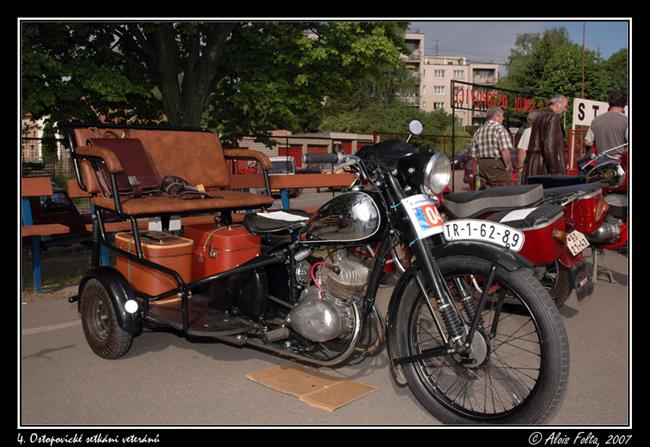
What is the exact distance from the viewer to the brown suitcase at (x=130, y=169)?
454 cm

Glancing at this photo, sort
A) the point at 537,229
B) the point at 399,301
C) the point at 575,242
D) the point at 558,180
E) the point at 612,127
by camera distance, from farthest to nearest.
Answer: the point at 612,127
the point at 558,180
the point at 575,242
the point at 537,229
the point at 399,301

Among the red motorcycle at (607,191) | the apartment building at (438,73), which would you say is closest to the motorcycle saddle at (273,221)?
the red motorcycle at (607,191)

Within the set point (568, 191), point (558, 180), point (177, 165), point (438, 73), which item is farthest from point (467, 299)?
point (438, 73)

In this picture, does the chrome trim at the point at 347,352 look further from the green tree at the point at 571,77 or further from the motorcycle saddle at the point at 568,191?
the green tree at the point at 571,77

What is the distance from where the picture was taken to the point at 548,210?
4.41 meters

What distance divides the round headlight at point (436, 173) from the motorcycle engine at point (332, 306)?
2.06 feet

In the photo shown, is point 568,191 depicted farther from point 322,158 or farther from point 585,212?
point 322,158

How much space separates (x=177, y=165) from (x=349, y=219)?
219 cm

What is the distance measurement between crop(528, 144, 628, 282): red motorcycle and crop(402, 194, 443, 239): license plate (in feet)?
8.68

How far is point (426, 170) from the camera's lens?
3.32 meters

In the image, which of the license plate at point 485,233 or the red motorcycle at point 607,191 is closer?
the license plate at point 485,233

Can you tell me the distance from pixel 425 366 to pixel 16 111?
3.54 metres

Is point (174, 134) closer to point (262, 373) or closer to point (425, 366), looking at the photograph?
point (262, 373)

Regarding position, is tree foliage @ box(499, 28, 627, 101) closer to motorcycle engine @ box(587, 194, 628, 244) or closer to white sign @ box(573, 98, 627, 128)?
white sign @ box(573, 98, 627, 128)
